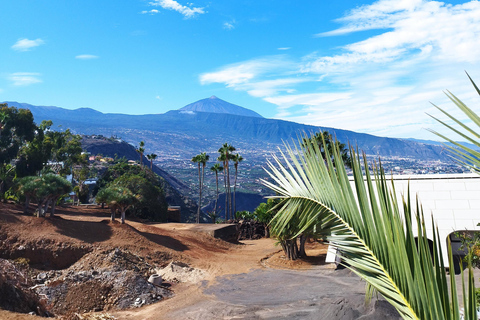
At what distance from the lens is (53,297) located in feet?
50.1

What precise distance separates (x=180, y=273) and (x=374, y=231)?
62.5 feet

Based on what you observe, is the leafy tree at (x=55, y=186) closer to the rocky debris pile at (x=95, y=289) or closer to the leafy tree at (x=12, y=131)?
the rocky debris pile at (x=95, y=289)

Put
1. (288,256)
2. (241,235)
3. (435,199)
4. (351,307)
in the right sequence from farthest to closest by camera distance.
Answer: (241,235) → (288,256) → (435,199) → (351,307)

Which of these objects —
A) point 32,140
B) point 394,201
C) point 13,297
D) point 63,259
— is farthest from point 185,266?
point 32,140

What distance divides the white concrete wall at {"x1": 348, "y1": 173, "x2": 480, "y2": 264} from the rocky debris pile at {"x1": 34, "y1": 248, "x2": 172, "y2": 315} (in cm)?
1433

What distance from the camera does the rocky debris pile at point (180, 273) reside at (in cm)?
1953

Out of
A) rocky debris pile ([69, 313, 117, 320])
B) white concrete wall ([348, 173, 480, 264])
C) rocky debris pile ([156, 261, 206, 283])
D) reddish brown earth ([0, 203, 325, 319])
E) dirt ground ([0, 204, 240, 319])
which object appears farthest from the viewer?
rocky debris pile ([156, 261, 206, 283])

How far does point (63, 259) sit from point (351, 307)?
15.2 meters

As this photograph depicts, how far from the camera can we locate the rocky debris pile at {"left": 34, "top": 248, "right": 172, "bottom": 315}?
1515 cm

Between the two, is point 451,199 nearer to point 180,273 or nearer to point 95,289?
point 180,273

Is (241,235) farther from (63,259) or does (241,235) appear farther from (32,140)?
(32,140)

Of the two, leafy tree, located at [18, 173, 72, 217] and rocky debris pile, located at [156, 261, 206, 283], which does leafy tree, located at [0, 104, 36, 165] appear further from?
rocky debris pile, located at [156, 261, 206, 283]

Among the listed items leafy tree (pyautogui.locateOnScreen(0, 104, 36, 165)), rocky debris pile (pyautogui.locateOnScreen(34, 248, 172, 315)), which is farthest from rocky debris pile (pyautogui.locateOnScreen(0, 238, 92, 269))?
leafy tree (pyautogui.locateOnScreen(0, 104, 36, 165))

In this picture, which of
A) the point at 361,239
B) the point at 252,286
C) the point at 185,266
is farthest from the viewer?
the point at 185,266
